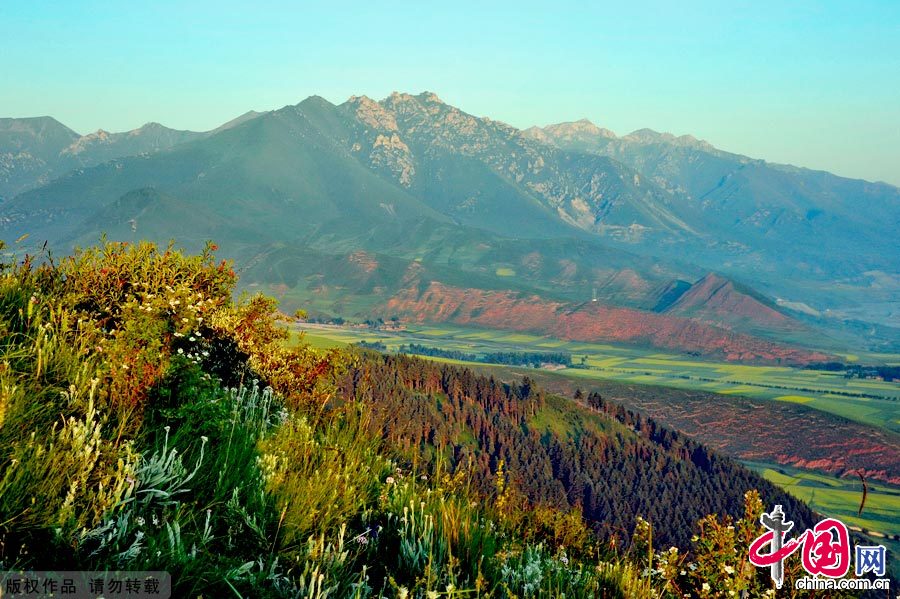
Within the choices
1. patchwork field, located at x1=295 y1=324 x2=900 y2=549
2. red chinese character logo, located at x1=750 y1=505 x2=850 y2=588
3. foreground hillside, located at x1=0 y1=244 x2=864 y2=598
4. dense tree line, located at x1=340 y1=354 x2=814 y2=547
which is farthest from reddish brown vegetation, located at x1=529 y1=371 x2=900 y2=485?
foreground hillside, located at x1=0 y1=244 x2=864 y2=598

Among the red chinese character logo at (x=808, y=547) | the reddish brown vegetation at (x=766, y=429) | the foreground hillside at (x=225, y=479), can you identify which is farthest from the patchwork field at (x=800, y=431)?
the red chinese character logo at (x=808, y=547)

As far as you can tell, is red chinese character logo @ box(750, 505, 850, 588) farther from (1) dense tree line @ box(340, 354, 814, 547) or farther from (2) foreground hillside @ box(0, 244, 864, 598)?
(1) dense tree line @ box(340, 354, 814, 547)

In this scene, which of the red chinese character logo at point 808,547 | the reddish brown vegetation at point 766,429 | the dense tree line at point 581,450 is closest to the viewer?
the red chinese character logo at point 808,547

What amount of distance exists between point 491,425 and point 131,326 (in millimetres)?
72022

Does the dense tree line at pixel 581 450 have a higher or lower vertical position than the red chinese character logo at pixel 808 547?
lower

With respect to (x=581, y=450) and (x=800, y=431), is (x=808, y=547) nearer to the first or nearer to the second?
(x=581, y=450)

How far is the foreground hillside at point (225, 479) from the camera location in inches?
204

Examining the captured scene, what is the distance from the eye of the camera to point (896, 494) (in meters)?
111

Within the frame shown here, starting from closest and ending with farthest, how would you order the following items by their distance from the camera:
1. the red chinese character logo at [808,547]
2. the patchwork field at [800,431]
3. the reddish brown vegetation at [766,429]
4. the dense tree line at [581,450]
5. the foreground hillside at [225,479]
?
the foreground hillside at [225,479]
the red chinese character logo at [808,547]
the dense tree line at [581,450]
the patchwork field at [800,431]
the reddish brown vegetation at [766,429]

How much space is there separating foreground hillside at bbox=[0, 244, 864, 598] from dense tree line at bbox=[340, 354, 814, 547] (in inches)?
1766

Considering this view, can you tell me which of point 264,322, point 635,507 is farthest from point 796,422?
point 264,322

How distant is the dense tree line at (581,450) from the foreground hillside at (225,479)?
4486cm

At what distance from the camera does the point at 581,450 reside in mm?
86625

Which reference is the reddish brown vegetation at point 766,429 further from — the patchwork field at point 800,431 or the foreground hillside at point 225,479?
the foreground hillside at point 225,479
